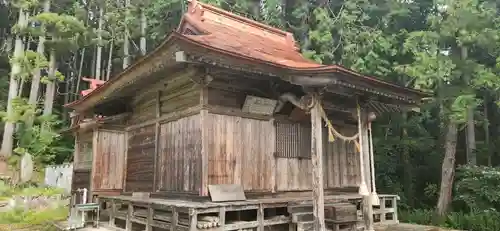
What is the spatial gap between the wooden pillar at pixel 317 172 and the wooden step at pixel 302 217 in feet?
1.93

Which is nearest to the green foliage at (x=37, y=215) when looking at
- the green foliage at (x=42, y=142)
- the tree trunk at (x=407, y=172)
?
the green foliage at (x=42, y=142)

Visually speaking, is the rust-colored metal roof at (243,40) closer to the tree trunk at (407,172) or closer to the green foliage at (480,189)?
the green foliage at (480,189)

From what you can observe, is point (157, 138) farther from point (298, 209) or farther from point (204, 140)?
point (298, 209)

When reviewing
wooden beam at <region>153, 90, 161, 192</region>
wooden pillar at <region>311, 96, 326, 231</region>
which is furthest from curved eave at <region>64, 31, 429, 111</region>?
wooden beam at <region>153, 90, 161, 192</region>

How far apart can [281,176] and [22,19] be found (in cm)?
2135

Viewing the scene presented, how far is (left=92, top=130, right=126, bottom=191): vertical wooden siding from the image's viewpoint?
10085 mm

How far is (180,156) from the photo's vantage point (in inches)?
304

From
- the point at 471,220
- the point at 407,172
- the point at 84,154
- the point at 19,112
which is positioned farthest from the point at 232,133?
the point at 19,112

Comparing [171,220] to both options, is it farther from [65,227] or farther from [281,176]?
[65,227]

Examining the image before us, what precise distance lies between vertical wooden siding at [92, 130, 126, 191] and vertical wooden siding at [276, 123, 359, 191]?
4668mm

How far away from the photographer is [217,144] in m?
7.19

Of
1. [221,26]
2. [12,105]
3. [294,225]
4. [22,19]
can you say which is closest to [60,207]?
[12,105]

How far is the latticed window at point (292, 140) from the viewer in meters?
8.12

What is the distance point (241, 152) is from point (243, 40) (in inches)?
117
